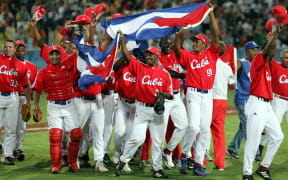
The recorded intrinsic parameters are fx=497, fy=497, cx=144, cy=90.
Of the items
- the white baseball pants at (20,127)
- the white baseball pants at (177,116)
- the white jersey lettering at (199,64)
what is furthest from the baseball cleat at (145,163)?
the white baseball pants at (20,127)

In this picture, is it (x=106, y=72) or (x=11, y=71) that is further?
(x=11, y=71)

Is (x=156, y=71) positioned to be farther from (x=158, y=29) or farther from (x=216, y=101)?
(x=216, y=101)

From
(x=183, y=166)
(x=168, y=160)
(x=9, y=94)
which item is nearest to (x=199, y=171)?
(x=183, y=166)

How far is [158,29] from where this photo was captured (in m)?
9.27

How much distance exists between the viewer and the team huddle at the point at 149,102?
28.0 feet

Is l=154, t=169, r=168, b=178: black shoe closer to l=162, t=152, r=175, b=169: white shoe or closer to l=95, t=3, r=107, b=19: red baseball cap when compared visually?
l=162, t=152, r=175, b=169: white shoe

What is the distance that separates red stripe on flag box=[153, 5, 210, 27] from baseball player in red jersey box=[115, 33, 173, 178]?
2.52 ft

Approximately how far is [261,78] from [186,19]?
5.96 ft

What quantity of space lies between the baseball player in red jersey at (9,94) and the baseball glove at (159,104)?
9.84 feet

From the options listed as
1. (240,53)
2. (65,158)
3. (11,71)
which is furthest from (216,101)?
(240,53)

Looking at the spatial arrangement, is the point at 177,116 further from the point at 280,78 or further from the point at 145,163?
the point at 280,78

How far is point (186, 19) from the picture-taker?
9203mm

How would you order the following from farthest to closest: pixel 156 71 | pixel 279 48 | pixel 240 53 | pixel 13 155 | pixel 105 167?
1. pixel 279 48
2. pixel 240 53
3. pixel 13 155
4. pixel 105 167
5. pixel 156 71

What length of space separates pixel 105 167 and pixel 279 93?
3714mm
